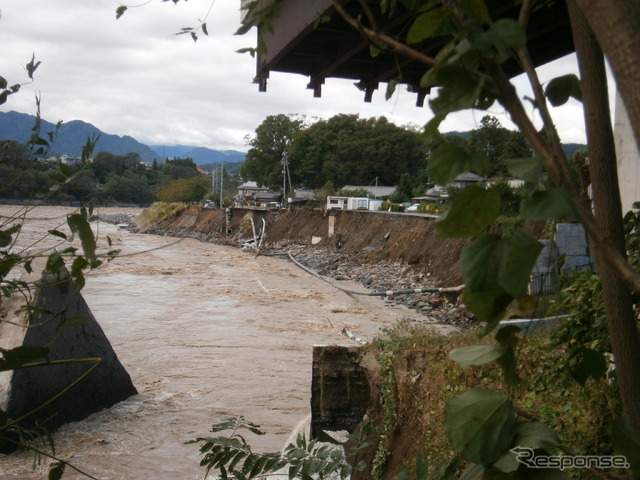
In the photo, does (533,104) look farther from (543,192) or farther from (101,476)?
(101,476)

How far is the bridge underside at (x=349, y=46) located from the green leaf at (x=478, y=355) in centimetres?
282

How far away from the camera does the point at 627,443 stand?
0.92 meters

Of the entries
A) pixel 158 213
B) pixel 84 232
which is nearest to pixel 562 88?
pixel 84 232

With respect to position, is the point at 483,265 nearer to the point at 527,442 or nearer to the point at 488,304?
the point at 488,304

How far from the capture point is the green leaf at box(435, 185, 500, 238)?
825mm

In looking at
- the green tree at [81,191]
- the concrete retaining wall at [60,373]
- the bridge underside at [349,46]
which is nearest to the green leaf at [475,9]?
the green tree at [81,191]

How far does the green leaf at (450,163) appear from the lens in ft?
2.66

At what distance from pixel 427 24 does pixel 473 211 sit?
31 centimetres

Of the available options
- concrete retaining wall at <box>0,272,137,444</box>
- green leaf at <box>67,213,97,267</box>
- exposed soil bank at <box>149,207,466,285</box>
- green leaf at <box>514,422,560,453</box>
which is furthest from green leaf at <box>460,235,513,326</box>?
exposed soil bank at <box>149,207,466,285</box>

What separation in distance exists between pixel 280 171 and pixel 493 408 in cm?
7863

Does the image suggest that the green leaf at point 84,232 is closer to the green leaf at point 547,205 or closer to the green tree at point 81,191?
the green tree at point 81,191

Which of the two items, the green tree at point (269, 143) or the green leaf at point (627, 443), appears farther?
the green tree at point (269, 143)

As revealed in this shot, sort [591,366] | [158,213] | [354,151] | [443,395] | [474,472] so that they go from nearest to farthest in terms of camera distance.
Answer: [474,472] → [591,366] → [443,395] → [354,151] → [158,213]

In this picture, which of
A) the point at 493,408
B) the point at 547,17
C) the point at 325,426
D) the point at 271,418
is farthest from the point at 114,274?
the point at 493,408
